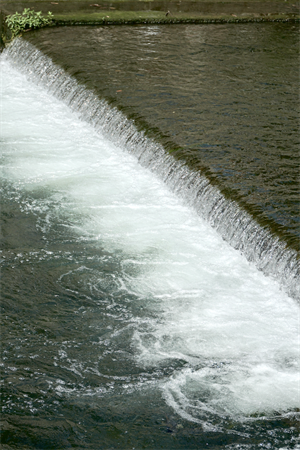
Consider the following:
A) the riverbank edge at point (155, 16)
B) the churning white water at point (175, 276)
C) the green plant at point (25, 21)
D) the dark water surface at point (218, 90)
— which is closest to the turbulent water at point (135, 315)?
the churning white water at point (175, 276)

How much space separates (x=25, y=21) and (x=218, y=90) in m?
4.83

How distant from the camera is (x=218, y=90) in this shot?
8234 millimetres

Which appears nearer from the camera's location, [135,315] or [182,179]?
[135,315]

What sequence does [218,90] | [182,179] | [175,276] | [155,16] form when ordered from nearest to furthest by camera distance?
[175,276] → [182,179] → [218,90] → [155,16]

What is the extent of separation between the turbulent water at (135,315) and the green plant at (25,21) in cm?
470

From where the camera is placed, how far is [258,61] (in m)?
9.42

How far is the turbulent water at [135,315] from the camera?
3.89 metres

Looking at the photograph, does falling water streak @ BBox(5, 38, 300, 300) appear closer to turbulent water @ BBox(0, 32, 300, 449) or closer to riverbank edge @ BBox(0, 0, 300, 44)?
turbulent water @ BBox(0, 32, 300, 449)

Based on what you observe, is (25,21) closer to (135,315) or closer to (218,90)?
(218,90)

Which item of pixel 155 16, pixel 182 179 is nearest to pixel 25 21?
pixel 155 16

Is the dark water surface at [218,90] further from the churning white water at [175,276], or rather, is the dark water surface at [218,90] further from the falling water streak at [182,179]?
the churning white water at [175,276]

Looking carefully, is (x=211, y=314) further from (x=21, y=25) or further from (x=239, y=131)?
(x=21, y=25)

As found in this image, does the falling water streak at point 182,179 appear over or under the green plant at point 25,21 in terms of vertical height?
under

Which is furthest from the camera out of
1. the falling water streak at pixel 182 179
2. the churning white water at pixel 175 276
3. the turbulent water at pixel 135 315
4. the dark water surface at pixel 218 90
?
the dark water surface at pixel 218 90
